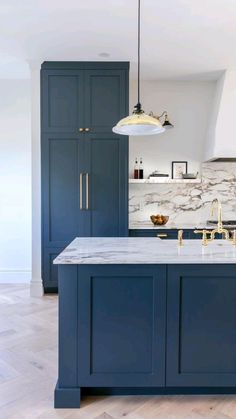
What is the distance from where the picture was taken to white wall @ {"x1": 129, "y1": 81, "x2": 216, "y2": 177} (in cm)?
449

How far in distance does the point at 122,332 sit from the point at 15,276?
3.07 metres

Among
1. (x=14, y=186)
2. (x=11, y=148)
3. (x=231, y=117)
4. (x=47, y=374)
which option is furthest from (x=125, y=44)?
(x=47, y=374)

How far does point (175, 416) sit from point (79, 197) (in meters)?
2.60

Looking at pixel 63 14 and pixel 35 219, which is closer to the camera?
pixel 63 14

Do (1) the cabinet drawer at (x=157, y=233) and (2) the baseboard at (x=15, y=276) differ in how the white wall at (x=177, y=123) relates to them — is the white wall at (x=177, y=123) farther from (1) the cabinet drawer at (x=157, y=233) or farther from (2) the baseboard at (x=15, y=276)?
(2) the baseboard at (x=15, y=276)

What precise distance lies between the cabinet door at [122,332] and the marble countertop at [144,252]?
12 cm

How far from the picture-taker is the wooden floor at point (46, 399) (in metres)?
1.80

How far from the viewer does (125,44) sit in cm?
337

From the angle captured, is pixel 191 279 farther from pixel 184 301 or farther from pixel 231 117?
pixel 231 117

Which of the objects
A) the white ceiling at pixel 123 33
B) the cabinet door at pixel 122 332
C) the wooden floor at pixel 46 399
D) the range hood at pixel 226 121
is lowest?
the wooden floor at pixel 46 399

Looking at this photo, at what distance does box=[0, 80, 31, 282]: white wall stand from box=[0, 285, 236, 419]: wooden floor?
168 centimetres

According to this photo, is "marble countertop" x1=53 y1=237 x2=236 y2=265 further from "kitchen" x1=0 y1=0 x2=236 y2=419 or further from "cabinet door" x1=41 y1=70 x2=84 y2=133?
"cabinet door" x1=41 y1=70 x2=84 y2=133

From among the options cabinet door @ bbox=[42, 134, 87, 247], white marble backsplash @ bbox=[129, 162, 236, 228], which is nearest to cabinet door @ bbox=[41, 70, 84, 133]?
cabinet door @ bbox=[42, 134, 87, 247]

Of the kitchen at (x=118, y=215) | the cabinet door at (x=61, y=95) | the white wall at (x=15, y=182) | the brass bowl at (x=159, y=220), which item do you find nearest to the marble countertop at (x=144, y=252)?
the kitchen at (x=118, y=215)
